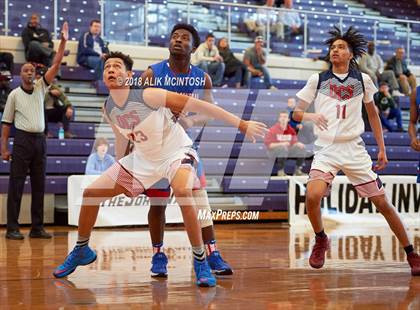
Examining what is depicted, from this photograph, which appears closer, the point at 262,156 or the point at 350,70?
the point at 350,70

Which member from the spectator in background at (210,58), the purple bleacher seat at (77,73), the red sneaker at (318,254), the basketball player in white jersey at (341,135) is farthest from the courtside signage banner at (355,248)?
the purple bleacher seat at (77,73)

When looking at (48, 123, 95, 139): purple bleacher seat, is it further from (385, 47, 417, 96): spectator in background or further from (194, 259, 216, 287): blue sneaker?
A: (194, 259, 216, 287): blue sneaker

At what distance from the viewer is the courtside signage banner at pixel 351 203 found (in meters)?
13.9

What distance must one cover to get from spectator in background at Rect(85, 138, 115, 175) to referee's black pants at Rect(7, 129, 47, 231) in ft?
7.63

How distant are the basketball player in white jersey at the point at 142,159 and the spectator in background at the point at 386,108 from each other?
12774 millimetres

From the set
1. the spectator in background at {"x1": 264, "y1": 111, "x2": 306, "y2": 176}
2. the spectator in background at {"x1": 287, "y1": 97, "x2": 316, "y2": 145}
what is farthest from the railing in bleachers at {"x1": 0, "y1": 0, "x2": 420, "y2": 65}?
the spectator in background at {"x1": 264, "y1": 111, "x2": 306, "y2": 176}

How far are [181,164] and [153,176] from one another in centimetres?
26

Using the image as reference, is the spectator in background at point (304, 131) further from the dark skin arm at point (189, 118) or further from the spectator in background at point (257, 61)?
the dark skin arm at point (189, 118)

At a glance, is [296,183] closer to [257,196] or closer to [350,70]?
[257,196]

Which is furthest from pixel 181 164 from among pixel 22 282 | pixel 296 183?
pixel 296 183

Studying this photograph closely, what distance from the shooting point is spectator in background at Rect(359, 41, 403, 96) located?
752 inches

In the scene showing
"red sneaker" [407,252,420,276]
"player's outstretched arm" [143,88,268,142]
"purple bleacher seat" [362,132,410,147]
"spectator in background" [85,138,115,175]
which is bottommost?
"purple bleacher seat" [362,132,410,147]

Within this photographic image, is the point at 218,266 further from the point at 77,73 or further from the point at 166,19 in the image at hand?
the point at 166,19

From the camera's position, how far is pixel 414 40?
2119cm
